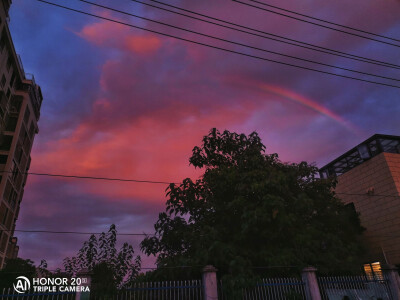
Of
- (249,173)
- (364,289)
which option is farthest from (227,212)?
(364,289)

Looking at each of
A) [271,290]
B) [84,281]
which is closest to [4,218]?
[84,281]

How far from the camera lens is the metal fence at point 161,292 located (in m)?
10.7

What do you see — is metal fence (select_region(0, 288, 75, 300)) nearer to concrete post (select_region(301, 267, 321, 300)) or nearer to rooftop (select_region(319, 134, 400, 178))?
concrete post (select_region(301, 267, 321, 300))

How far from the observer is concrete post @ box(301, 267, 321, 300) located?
12.7 metres

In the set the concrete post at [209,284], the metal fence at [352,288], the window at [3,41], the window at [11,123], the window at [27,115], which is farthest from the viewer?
the window at [27,115]

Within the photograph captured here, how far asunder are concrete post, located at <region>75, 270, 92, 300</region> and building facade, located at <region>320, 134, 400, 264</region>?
58.8 feet

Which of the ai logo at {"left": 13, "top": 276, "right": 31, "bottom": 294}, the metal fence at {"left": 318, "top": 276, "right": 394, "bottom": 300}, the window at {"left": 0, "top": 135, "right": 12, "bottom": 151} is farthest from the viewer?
the window at {"left": 0, "top": 135, "right": 12, "bottom": 151}

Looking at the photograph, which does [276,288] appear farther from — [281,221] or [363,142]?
[363,142]

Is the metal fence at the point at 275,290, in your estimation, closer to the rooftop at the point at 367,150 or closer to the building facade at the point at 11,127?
the rooftop at the point at 367,150

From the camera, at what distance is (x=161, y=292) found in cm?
1117

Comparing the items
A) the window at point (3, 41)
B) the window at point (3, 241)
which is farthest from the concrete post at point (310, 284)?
the window at point (3, 241)

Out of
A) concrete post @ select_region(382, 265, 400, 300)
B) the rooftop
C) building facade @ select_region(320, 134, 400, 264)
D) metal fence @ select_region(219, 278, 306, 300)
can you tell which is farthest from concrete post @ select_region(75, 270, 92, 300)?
the rooftop

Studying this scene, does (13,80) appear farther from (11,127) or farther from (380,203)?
(380,203)

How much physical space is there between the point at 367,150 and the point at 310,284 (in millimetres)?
12334
